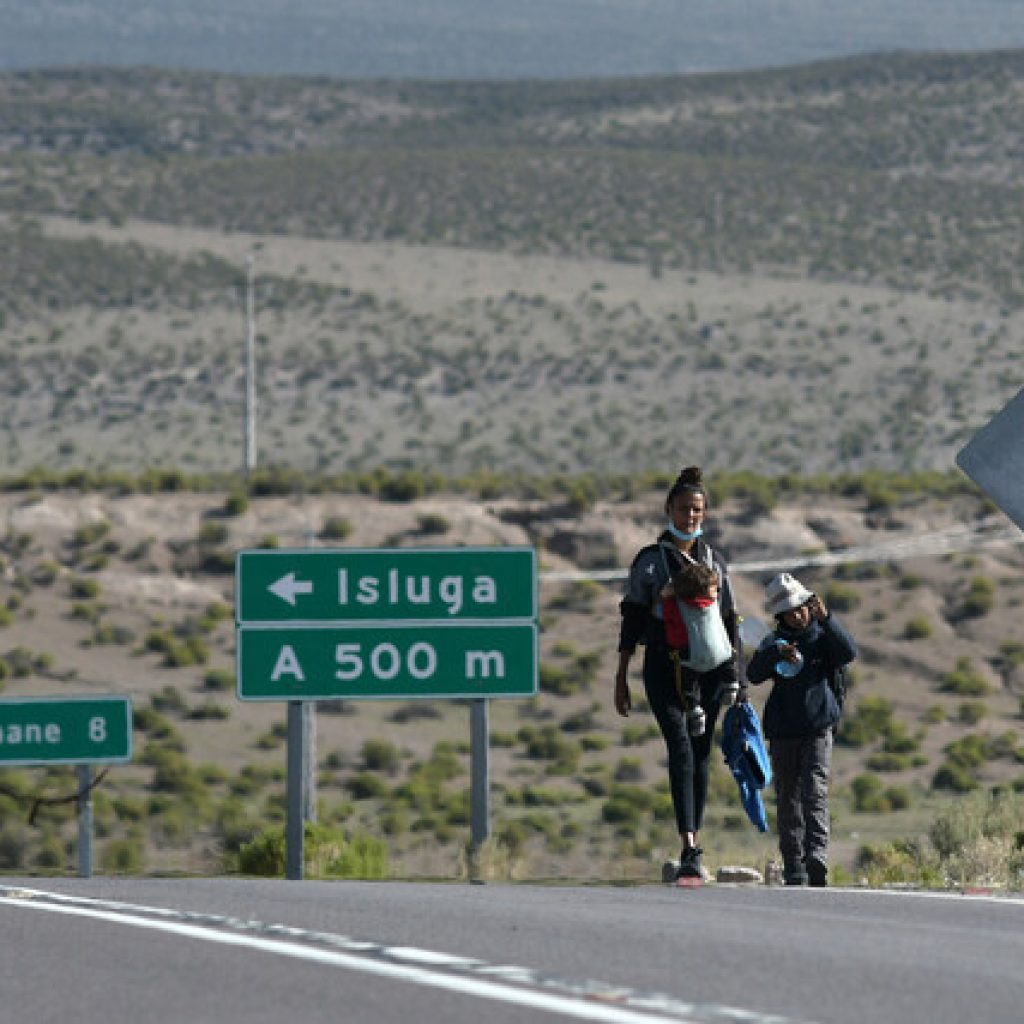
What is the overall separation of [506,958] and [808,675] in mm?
5283

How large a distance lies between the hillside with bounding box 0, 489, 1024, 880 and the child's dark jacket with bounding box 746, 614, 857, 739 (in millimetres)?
14153

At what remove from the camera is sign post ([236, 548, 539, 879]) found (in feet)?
59.2

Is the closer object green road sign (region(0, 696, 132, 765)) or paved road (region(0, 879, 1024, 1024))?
paved road (region(0, 879, 1024, 1024))

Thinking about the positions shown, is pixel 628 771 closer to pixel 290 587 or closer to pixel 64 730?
pixel 64 730

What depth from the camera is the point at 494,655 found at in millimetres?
18219

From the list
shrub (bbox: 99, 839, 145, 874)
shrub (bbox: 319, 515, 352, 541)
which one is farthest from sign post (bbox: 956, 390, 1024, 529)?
shrub (bbox: 319, 515, 352, 541)

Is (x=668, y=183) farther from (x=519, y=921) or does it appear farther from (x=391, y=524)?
(x=519, y=921)

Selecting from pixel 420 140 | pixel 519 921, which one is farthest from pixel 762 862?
pixel 420 140

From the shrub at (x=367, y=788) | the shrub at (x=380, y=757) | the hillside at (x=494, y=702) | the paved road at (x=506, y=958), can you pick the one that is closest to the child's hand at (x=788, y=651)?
the paved road at (x=506, y=958)

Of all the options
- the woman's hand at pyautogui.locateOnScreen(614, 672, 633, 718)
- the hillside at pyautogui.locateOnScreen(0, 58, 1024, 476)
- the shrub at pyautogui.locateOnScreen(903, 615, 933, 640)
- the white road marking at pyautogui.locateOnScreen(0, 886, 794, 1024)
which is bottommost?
the white road marking at pyautogui.locateOnScreen(0, 886, 794, 1024)

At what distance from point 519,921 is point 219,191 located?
90.2 m

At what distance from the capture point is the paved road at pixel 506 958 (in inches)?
315

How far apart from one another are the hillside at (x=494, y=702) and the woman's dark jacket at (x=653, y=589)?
49.9 ft

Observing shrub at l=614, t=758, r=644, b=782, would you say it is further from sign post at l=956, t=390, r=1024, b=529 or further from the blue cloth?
sign post at l=956, t=390, r=1024, b=529
